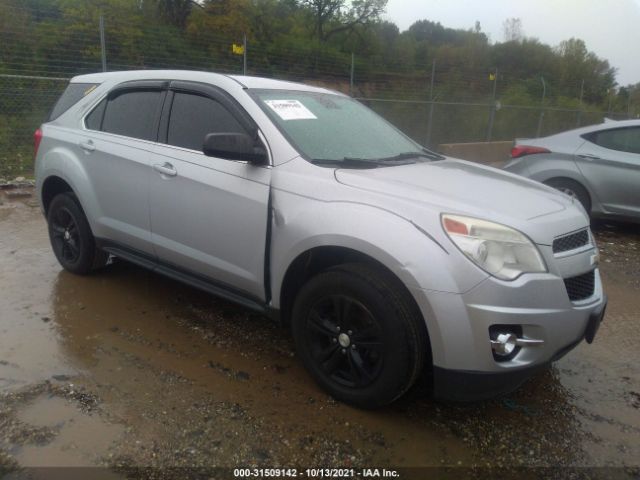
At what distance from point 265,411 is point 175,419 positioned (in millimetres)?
464

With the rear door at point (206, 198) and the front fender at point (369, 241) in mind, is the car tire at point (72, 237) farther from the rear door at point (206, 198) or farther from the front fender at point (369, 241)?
the front fender at point (369, 241)

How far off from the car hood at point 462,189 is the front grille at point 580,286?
1.21 ft

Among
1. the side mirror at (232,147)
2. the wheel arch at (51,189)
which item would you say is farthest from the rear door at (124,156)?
the side mirror at (232,147)

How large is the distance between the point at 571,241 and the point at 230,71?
1000 centimetres

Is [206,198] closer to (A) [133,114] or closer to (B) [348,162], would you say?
(B) [348,162]

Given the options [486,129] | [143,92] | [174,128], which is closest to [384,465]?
[174,128]

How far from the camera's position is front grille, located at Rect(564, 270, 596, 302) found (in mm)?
2703

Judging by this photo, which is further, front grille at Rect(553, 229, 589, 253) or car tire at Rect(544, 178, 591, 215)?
car tire at Rect(544, 178, 591, 215)

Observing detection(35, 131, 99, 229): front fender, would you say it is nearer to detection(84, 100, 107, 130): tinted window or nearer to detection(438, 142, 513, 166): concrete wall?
detection(84, 100, 107, 130): tinted window

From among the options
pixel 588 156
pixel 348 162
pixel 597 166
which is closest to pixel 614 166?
pixel 597 166

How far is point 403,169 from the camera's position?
327 cm

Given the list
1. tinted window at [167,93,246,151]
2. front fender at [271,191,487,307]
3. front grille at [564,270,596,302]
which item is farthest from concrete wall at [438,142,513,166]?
front fender at [271,191,487,307]

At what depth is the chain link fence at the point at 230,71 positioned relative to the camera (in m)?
10.0

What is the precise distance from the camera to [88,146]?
166 inches
